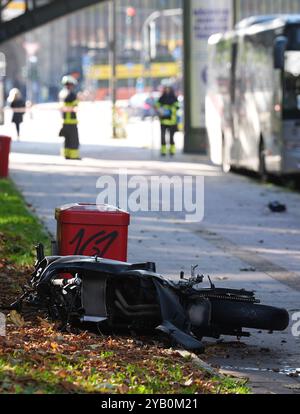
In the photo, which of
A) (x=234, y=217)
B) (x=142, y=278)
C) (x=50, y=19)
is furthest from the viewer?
(x=50, y=19)

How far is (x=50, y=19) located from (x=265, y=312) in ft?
115

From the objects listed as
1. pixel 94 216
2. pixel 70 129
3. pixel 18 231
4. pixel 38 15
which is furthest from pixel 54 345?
pixel 38 15

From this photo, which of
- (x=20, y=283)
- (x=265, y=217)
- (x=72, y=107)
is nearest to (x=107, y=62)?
(x=72, y=107)

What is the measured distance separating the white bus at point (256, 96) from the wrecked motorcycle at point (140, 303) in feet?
→ 53.9

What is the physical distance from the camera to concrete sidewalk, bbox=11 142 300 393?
10195 millimetres

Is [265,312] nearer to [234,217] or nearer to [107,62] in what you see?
[234,217]

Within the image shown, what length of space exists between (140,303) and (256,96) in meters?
19.6

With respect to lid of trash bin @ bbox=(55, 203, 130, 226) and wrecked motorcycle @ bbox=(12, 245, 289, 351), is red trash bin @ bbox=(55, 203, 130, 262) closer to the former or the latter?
lid of trash bin @ bbox=(55, 203, 130, 226)

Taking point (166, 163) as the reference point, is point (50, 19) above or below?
above

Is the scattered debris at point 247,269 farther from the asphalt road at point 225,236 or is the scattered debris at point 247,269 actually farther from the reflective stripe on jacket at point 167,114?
the reflective stripe on jacket at point 167,114

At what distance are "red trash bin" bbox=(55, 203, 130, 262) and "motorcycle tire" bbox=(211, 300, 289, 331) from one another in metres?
1.96

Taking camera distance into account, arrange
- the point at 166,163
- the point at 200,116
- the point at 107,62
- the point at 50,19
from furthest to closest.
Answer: the point at 107,62, the point at 50,19, the point at 200,116, the point at 166,163
